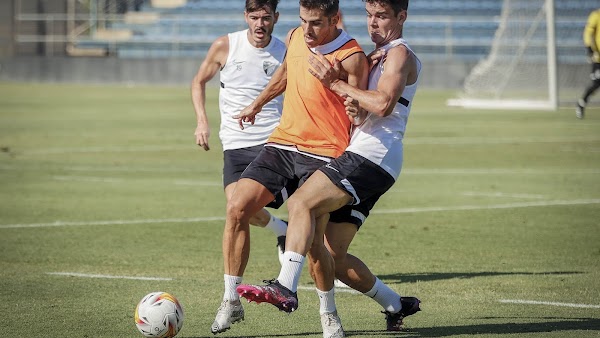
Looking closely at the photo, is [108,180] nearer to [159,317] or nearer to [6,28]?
[159,317]

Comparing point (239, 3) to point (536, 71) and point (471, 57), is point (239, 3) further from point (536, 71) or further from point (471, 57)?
point (536, 71)

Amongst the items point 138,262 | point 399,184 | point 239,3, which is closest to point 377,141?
point 138,262

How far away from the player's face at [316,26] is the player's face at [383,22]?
23 cm

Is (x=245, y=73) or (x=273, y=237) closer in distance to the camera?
(x=245, y=73)

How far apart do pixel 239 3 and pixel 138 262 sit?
39.1 metres

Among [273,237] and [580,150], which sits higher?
[273,237]

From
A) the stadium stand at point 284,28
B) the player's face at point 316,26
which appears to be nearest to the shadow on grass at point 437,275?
the player's face at point 316,26

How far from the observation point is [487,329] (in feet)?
22.5

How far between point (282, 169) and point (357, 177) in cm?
54

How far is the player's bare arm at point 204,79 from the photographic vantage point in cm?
858

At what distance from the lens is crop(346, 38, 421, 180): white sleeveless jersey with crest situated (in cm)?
658

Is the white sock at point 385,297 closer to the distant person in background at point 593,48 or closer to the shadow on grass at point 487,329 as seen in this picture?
the shadow on grass at point 487,329

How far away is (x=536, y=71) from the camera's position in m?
32.0

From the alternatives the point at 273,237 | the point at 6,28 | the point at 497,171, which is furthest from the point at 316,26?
the point at 6,28
